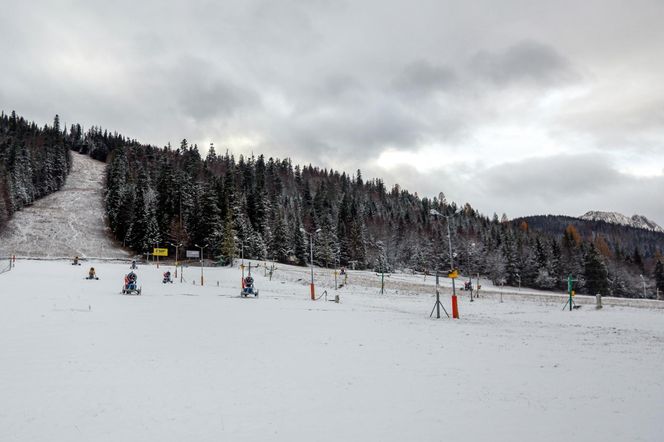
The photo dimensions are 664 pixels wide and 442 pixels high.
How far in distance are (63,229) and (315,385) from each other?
397ft

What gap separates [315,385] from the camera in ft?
26.2

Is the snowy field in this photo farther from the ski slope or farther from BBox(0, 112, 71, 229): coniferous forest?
BBox(0, 112, 71, 229): coniferous forest

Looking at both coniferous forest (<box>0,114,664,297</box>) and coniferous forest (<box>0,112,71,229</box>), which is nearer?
coniferous forest (<box>0,114,664,297</box>)

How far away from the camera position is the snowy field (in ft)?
19.2

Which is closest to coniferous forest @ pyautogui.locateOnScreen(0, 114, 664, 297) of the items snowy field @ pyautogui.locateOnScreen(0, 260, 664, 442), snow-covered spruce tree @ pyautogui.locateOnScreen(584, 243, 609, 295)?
snow-covered spruce tree @ pyautogui.locateOnScreen(584, 243, 609, 295)

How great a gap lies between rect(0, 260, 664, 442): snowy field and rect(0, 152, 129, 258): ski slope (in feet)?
307

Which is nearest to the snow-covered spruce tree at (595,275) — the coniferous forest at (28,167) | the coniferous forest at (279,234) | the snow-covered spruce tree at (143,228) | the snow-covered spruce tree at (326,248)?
the coniferous forest at (279,234)

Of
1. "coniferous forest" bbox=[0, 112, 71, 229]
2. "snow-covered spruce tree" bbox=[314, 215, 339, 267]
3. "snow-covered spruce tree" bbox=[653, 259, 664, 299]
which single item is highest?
"coniferous forest" bbox=[0, 112, 71, 229]

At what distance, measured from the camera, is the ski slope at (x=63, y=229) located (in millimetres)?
94438

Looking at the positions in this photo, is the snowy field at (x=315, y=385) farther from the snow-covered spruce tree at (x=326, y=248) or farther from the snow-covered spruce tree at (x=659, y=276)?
the snow-covered spruce tree at (x=659, y=276)

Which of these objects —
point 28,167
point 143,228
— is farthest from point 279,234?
point 28,167

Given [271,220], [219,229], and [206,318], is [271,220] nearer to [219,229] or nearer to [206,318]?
[219,229]

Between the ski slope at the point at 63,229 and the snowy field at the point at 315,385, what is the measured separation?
93.6 m

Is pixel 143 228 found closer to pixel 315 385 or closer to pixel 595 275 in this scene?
pixel 315 385
